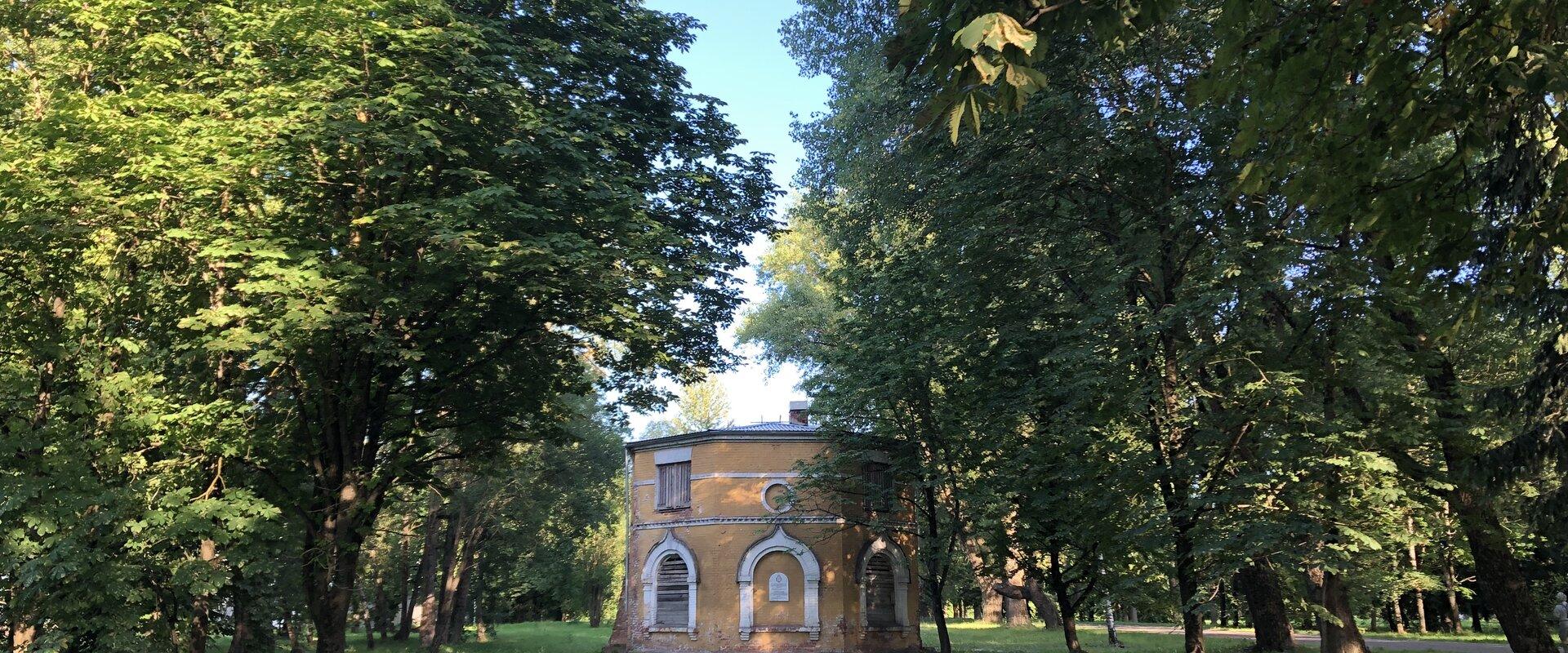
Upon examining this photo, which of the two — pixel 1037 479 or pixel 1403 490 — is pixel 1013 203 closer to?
pixel 1037 479

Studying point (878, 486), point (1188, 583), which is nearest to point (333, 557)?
point (1188, 583)

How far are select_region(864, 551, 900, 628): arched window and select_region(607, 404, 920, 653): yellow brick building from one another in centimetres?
3

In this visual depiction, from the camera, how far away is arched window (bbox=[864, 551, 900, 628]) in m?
28.8

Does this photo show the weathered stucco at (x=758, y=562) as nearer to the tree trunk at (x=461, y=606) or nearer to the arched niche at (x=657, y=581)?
the arched niche at (x=657, y=581)

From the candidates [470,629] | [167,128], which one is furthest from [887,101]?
[470,629]

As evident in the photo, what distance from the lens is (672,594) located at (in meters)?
28.8

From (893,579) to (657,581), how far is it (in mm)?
7337

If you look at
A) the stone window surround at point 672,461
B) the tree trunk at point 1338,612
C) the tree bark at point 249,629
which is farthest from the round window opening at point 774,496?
the tree trunk at point 1338,612

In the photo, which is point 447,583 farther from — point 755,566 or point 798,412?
point 798,412

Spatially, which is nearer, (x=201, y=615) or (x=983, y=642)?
(x=201, y=615)

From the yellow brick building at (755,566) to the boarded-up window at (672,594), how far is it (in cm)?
3

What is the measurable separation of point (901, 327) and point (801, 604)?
31.7 feet

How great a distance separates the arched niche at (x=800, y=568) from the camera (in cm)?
2755

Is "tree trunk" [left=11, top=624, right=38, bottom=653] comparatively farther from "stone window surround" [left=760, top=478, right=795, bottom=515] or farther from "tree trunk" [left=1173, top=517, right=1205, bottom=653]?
"tree trunk" [left=1173, top=517, right=1205, bottom=653]
